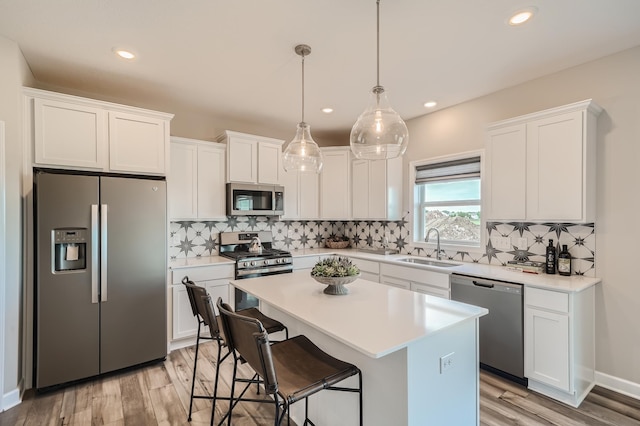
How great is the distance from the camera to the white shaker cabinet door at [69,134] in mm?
2555

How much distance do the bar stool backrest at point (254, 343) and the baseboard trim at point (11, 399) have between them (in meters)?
2.01

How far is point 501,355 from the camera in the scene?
8.79ft

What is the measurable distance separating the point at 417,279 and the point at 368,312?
1.77m

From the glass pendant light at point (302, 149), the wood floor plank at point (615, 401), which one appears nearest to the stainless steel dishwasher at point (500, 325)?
the wood floor plank at point (615, 401)

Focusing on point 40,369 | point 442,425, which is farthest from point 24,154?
point 442,425

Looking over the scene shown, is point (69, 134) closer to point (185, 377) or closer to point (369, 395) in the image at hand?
point (185, 377)

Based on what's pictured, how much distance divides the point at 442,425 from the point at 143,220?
2780mm

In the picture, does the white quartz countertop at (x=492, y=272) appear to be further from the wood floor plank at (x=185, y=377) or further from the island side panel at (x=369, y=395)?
the island side panel at (x=369, y=395)

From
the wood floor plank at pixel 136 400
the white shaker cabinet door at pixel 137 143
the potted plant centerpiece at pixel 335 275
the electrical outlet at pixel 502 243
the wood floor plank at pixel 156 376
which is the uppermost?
the white shaker cabinet door at pixel 137 143

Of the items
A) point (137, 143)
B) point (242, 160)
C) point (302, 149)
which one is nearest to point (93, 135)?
point (137, 143)

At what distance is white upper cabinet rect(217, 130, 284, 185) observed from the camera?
3.88 metres

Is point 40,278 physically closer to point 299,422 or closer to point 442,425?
point 299,422

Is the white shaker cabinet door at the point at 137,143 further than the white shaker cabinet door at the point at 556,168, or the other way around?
the white shaker cabinet door at the point at 137,143

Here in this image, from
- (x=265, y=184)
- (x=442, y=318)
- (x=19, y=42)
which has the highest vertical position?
(x=19, y=42)
